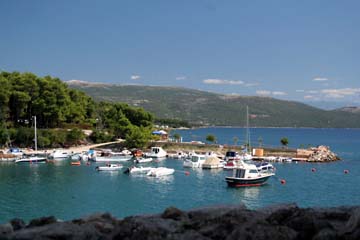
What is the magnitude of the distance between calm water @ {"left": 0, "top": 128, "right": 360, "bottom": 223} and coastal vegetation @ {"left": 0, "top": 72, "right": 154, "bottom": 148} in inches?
652

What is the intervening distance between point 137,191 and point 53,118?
4091cm

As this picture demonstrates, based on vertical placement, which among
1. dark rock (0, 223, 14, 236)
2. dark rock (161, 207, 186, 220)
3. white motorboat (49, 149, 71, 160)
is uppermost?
dark rock (161, 207, 186, 220)

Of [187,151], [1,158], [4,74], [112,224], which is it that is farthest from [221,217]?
[4,74]

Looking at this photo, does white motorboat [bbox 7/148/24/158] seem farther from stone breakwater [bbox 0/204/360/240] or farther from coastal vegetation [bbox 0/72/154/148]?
stone breakwater [bbox 0/204/360/240]

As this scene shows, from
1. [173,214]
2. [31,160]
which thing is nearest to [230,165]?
[31,160]

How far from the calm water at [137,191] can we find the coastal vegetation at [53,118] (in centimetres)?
1655

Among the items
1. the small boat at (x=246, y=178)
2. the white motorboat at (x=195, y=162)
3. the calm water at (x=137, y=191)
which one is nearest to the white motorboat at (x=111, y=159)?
the calm water at (x=137, y=191)

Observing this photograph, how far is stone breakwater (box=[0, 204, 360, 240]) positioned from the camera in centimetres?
543

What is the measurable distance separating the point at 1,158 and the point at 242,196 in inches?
Result: 1479

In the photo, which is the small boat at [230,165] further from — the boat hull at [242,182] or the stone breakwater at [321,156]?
the stone breakwater at [321,156]

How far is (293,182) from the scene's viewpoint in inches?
1698

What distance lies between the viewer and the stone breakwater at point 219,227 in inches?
214

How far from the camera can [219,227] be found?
232 inches

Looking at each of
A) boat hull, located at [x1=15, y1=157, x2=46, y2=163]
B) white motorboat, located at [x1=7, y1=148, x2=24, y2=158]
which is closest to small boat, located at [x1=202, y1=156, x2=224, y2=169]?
boat hull, located at [x1=15, y1=157, x2=46, y2=163]
